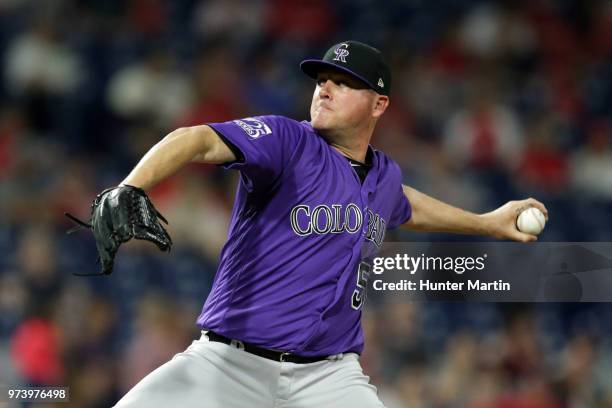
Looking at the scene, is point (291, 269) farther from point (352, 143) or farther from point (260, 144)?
point (352, 143)

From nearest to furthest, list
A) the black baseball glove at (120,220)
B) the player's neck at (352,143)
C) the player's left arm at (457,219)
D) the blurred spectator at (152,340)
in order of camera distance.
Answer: the black baseball glove at (120,220) → the player's neck at (352,143) → the player's left arm at (457,219) → the blurred spectator at (152,340)

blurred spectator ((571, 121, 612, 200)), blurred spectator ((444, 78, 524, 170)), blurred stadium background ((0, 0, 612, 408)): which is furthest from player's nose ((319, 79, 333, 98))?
blurred spectator ((571, 121, 612, 200))

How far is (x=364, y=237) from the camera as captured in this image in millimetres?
3135

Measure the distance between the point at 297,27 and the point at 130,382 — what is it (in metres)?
3.83

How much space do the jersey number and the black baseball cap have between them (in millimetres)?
630

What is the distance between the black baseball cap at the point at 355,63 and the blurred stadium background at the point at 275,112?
2173 mm

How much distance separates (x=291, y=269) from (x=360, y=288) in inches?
12.7

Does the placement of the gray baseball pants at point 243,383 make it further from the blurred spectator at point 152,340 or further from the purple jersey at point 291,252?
the blurred spectator at point 152,340

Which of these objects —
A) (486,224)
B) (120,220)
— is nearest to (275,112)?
(486,224)

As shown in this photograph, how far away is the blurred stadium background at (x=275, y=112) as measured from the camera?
5.18 metres

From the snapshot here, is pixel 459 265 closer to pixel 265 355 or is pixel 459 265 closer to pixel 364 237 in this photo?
pixel 364 237

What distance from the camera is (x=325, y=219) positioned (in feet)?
9.82

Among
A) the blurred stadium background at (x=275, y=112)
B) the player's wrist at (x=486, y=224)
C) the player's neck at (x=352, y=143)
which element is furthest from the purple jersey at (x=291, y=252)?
the blurred stadium background at (x=275, y=112)

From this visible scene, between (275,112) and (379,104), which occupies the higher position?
(275,112)
